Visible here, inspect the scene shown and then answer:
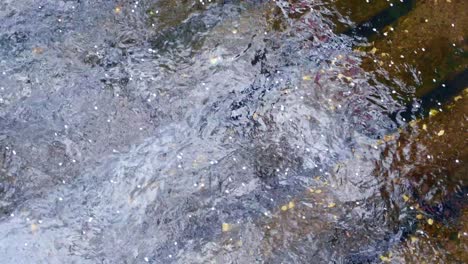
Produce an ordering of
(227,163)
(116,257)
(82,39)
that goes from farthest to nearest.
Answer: (82,39)
(227,163)
(116,257)

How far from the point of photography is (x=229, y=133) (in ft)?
11.5

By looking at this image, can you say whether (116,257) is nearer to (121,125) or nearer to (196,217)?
(196,217)

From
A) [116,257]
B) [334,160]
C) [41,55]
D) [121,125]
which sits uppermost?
[41,55]

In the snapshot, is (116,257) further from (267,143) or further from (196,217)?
(267,143)

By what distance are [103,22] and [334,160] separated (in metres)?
1.92

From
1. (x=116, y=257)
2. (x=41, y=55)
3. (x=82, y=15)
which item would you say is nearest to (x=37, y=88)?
(x=41, y=55)

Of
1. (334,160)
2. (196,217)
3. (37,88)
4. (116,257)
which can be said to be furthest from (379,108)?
(37,88)

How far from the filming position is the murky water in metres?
3.25

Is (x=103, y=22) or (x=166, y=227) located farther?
(x=103, y=22)

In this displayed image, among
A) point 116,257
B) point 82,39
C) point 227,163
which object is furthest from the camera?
point 82,39

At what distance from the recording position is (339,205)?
131 inches

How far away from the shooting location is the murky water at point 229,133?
3.25 m

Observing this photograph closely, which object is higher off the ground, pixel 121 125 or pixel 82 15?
pixel 82 15

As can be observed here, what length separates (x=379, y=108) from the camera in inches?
141
